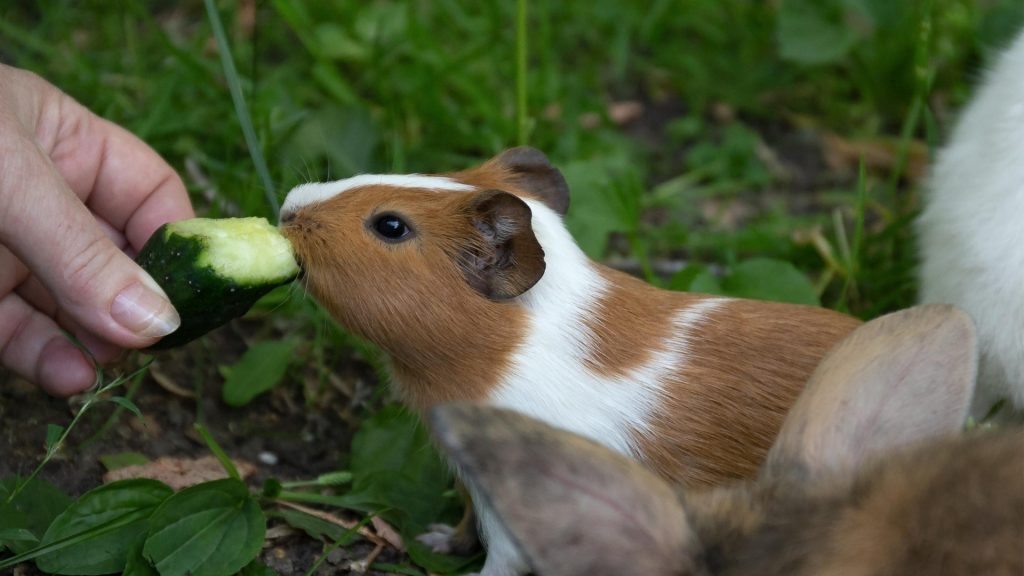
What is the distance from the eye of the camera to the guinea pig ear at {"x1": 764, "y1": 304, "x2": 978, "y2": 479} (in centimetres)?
303

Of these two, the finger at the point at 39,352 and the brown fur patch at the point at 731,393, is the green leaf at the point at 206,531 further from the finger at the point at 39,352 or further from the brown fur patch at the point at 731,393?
the brown fur patch at the point at 731,393

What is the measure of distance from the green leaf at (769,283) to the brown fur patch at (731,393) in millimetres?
710

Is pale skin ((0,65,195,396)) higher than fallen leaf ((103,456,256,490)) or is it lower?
higher

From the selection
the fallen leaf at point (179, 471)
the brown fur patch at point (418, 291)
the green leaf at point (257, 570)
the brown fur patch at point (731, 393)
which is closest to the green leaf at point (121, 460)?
the fallen leaf at point (179, 471)

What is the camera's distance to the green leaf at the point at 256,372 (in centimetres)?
432

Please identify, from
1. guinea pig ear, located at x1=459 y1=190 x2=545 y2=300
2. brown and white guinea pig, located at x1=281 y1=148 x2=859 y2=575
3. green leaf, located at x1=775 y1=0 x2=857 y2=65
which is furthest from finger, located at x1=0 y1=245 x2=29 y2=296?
green leaf, located at x1=775 y1=0 x2=857 y2=65

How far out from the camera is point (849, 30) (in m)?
6.20

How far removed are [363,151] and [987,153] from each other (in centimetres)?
253

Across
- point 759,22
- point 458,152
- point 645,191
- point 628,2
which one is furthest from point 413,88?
point 759,22

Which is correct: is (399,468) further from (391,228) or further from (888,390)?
(888,390)

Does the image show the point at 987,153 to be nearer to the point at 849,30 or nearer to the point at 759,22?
the point at 849,30

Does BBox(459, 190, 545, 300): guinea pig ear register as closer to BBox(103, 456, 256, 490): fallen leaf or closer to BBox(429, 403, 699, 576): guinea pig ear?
BBox(429, 403, 699, 576): guinea pig ear

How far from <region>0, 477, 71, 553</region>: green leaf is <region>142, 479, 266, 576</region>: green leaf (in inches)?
14.0

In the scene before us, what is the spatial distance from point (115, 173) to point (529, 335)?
1.62 metres
